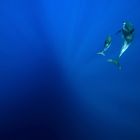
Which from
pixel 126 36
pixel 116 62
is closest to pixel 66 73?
pixel 116 62

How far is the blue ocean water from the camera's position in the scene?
204 centimetres

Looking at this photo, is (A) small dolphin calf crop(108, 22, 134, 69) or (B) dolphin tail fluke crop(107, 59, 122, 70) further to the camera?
(B) dolphin tail fluke crop(107, 59, 122, 70)

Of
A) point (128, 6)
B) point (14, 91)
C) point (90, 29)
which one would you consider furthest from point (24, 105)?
point (128, 6)

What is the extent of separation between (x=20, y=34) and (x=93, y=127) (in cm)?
100

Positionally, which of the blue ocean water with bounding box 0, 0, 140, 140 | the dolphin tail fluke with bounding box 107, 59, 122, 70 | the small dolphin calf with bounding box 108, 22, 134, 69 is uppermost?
the small dolphin calf with bounding box 108, 22, 134, 69

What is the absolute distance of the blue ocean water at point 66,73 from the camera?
204cm

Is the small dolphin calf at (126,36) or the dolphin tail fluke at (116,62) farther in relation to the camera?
the dolphin tail fluke at (116,62)

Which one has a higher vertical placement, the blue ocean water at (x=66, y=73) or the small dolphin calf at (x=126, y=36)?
the small dolphin calf at (x=126, y=36)

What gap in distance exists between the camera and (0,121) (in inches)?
84.7

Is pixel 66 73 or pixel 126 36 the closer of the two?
pixel 126 36

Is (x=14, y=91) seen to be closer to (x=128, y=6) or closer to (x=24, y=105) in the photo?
(x=24, y=105)

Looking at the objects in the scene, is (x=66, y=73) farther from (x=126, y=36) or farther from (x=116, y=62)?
(x=126, y=36)

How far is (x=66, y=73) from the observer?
2150 millimetres

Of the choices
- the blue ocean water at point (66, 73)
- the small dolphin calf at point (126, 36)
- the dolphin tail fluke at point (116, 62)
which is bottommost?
the blue ocean water at point (66, 73)
